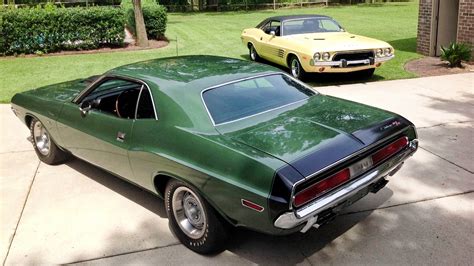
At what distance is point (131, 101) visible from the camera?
4.47 meters

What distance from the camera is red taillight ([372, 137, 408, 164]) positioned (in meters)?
3.74

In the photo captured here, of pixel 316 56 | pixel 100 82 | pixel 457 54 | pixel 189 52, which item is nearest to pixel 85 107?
pixel 100 82

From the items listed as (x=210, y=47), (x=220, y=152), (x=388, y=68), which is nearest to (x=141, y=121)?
(x=220, y=152)

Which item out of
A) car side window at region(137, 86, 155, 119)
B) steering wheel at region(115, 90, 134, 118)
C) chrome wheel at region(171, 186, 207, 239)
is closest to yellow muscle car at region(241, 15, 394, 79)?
steering wheel at region(115, 90, 134, 118)

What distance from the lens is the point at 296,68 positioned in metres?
10.0

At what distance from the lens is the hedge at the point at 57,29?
45.5ft

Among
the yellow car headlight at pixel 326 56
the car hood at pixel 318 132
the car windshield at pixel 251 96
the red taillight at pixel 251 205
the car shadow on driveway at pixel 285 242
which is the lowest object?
the car shadow on driveway at pixel 285 242

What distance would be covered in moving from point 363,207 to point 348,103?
39.3 inches

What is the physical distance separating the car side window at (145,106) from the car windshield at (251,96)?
491 mm

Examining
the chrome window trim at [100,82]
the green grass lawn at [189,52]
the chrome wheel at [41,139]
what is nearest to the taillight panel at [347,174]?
the chrome window trim at [100,82]

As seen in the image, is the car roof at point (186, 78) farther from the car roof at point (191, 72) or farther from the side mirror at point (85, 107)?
the side mirror at point (85, 107)

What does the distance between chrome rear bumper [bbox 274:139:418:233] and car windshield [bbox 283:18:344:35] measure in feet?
23.3

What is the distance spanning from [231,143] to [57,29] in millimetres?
12542

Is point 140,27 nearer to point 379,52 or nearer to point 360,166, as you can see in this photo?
point 379,52
